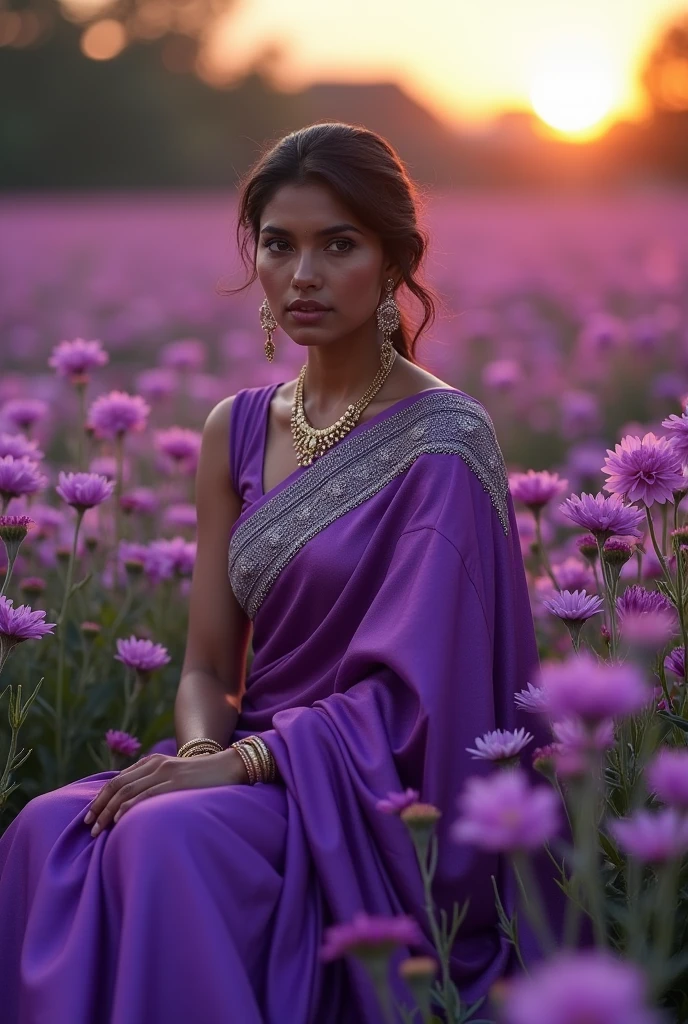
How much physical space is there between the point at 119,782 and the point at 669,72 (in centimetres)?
1725

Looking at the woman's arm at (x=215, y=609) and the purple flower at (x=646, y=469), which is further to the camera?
the woman's arm at (x=215, y=609)

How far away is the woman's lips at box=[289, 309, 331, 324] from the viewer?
7.18 ft

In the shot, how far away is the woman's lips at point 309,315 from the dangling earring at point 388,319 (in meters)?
0.15

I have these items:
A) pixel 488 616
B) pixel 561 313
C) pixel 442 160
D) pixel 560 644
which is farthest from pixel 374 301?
pixel 442 160

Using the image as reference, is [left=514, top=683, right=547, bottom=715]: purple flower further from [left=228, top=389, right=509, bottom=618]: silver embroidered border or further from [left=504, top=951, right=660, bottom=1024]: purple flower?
[left=504, top=951, right=660, bottom=1024]: purple flower

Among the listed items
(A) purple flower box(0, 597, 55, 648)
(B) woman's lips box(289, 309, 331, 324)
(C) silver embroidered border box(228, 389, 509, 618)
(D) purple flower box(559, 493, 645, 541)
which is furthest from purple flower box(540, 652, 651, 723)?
(B) woman's lips box(289, 309, 331, 324)

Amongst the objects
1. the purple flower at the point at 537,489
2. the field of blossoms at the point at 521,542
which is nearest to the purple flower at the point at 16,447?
the field of blossoms at the point at 521,542

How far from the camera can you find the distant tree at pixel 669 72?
15.1 m

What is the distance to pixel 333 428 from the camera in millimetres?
2285

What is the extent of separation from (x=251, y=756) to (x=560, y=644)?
1.21 metres

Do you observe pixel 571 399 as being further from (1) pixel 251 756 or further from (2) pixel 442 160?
(2) pixel 442 160

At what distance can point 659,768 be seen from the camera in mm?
1104

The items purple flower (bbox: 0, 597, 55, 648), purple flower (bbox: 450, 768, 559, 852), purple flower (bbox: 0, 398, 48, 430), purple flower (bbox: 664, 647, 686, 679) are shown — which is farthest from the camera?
purple flower (bbox: 0, 398, 48, 430)

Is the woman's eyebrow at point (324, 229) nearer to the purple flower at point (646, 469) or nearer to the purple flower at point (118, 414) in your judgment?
the purple flower at point (646, 469)
